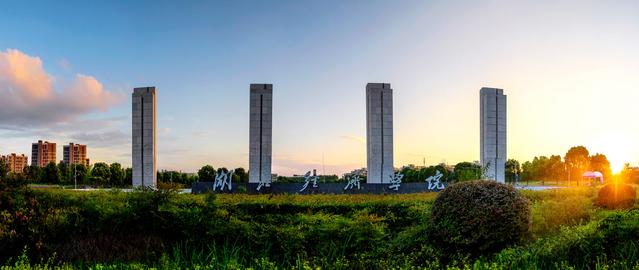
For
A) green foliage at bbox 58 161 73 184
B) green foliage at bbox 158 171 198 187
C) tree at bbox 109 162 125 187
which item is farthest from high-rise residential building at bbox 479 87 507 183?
green foliage at bbox 58 161 73 184

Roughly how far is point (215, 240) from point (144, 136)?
14965 millimetres

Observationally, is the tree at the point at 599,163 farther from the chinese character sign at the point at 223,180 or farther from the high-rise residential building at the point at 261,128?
the chinese character sign at the point at 223,180

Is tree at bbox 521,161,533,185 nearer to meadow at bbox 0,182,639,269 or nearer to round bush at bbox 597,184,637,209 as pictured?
round bush at bbox 597,184,637,209

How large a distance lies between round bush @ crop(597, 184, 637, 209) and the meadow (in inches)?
189

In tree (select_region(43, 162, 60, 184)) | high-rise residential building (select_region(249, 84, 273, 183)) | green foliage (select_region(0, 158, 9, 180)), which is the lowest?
tree (select_region(43, 162, 60, 184))

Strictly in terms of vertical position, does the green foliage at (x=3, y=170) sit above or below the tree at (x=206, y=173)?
above

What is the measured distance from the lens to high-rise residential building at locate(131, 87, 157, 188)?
1981cm

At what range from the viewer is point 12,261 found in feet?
19.4

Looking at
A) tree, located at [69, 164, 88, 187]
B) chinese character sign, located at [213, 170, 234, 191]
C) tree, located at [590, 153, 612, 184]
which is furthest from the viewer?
tree, located at [590, 153, 612, 184]

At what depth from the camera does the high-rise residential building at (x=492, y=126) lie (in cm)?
2028

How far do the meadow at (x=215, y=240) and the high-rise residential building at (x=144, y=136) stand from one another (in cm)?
1263

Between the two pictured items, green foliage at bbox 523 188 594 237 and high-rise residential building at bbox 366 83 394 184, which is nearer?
green foliage at bbox 523 188 594 237

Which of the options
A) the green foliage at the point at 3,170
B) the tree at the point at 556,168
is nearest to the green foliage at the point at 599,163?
the tree at the point at 556,168

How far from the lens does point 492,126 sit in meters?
20.4
